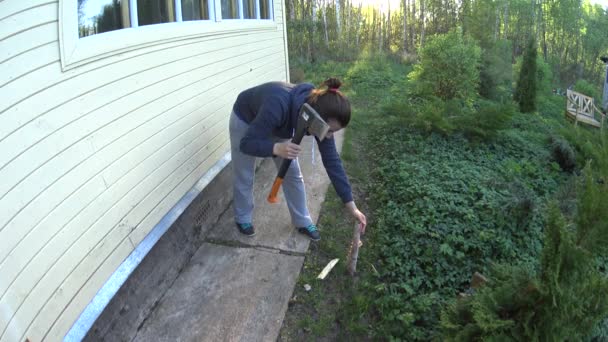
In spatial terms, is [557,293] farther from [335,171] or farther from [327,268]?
[327,268]

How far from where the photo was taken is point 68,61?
2.18 meters

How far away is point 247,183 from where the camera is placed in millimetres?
3572

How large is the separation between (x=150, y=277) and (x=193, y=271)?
1.32 feet

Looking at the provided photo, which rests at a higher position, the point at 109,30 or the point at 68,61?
the point at 109,30

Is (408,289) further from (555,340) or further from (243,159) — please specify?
(243,159)

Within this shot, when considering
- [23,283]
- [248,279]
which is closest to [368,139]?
[248,279]

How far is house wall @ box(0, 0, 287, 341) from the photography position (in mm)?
1865

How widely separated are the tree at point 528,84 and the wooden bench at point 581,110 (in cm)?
101

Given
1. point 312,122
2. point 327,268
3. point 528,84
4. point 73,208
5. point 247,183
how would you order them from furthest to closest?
point 528,84, point 247,183, point 327,268, point 312,122, point 73,208

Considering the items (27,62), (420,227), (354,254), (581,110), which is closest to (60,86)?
(27,62)

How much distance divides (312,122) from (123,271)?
1537 millimetres

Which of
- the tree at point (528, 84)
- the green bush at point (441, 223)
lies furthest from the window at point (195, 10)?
the tree at point (528, 84)

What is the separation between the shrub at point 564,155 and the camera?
565 cm

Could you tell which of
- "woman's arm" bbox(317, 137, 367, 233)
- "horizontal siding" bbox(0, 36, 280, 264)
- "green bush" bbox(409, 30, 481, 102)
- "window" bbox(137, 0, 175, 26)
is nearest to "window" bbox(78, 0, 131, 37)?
"window" bbox(137, 0, 175, 26)
